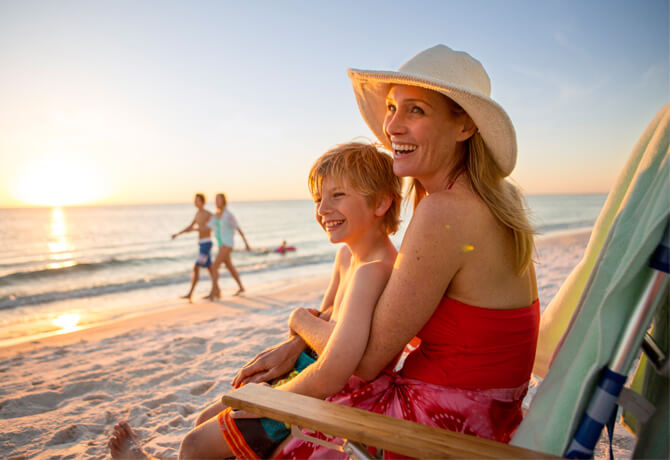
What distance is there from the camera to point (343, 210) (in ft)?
6.77

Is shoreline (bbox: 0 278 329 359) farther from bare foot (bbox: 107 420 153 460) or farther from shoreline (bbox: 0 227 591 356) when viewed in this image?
bare foot (bbox: 107 420 153 460)

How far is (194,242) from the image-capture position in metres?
24.5

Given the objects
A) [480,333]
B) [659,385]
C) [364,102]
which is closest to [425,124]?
[364,102]

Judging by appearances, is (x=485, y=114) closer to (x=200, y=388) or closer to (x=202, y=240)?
(x=200, y=388)

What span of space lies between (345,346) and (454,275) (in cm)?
52

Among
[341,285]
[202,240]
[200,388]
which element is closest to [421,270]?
[341,285]

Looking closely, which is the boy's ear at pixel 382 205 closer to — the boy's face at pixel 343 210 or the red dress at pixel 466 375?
the boy's face at pixel 343 210

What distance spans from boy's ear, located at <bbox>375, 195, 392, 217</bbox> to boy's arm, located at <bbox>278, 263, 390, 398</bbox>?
0.48 m

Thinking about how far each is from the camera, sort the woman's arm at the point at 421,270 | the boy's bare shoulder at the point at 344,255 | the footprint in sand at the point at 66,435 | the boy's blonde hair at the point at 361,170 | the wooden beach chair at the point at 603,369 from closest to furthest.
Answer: the wooden beach chair at the point at 603,369, the woman's arm at the point at 421,270, the boy's blonde hair at the point at 361,170, the boy's bare shoulder at the point at 344,255, the footprint in sand at the point at 66,435

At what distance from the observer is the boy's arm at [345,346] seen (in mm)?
1623

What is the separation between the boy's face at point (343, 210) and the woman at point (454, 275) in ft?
1.13

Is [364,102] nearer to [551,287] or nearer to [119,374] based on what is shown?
Result: [119,374]

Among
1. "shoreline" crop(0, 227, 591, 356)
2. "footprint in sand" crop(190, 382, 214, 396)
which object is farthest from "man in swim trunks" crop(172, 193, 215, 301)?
"footprint in sand" crop(190, 382, 214, 396)

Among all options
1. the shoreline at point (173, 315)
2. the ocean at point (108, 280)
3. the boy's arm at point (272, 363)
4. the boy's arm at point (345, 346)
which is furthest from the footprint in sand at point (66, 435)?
the shoreline at point (173, 315)
